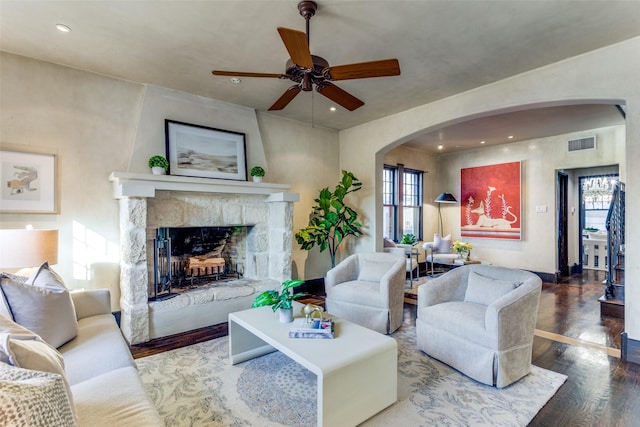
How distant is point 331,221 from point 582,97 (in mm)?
3227

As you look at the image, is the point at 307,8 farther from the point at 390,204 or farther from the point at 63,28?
the point at 390,204

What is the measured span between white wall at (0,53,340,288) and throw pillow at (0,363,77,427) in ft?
9.23

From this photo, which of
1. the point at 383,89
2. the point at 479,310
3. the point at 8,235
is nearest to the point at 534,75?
the point at 383,89

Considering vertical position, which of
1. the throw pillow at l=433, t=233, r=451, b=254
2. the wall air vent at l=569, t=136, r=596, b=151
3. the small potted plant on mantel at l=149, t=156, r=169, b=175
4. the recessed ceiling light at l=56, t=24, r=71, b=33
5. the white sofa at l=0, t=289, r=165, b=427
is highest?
the recessed ceiling light at l=56, t=24, r=71, b=33

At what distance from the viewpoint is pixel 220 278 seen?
4.43 m

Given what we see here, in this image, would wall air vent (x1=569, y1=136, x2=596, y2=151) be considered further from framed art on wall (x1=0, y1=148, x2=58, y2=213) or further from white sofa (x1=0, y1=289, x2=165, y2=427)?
framed art on wall (x1=0, y1=148, x2=58, y2=213)

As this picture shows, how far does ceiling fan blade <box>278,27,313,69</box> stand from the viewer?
1.77m

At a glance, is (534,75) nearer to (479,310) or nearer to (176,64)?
(479,310)

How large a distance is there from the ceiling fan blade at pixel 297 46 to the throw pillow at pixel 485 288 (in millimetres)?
2362

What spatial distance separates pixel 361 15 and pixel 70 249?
3559 mm

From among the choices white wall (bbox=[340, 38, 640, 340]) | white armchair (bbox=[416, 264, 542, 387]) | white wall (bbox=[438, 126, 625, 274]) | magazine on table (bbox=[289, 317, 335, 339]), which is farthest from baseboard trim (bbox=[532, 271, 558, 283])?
magazine on table (bbox=[289, 317, 335, 339])

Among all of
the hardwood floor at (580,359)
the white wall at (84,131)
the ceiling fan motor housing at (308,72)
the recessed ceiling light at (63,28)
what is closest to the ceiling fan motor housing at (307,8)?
the ceiling fan motor housing at (308,72)

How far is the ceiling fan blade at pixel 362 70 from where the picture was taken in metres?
2.14

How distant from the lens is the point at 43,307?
1.89 meters
